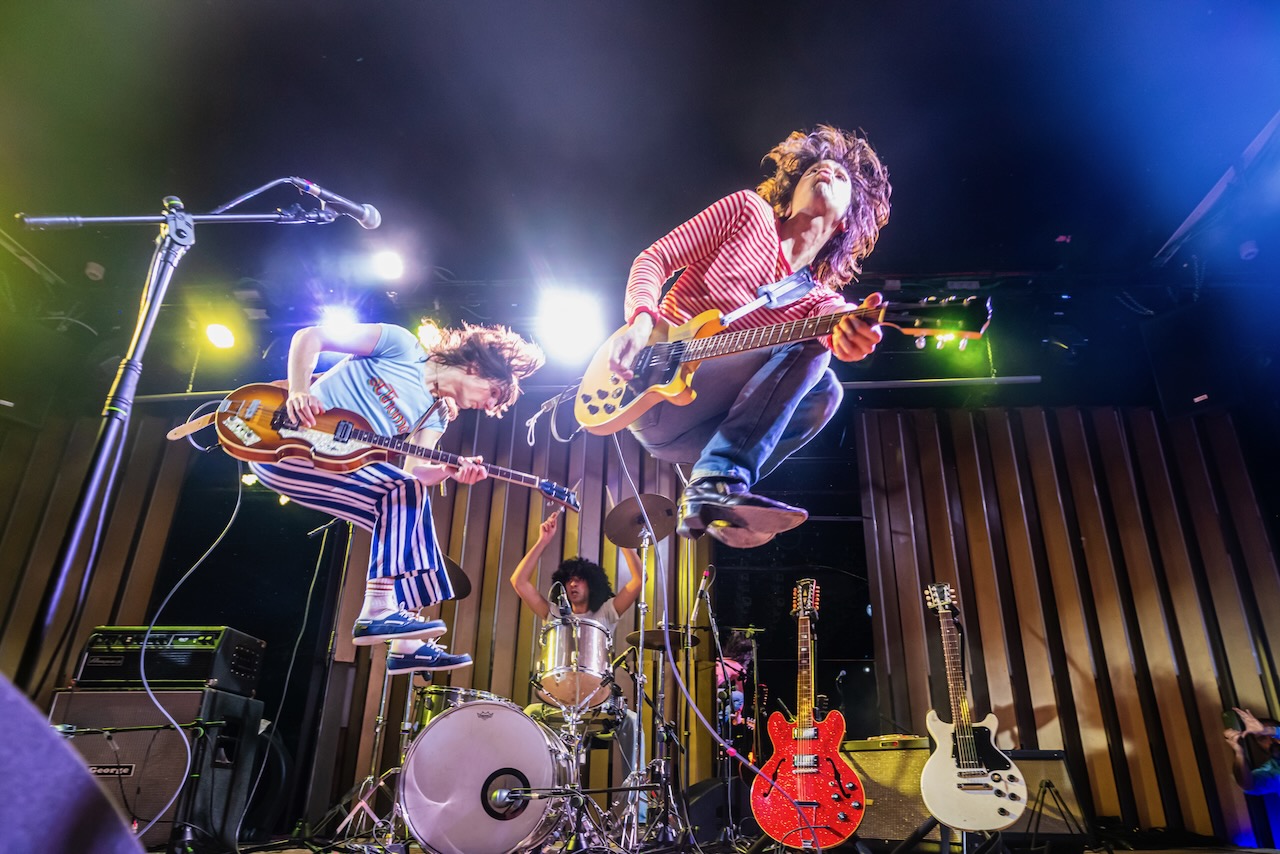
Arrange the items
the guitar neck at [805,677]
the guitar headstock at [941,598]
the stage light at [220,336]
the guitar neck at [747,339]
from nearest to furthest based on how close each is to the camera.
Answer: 1. the guitar neck at [747,339]
2. the guitar neck at [805,677]
3. the guitar headstock at [941,598]
4. the stage light at [220,336]

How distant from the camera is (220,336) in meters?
5.57

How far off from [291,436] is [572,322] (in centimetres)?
270

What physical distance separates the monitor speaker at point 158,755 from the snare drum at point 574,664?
1.64 metres

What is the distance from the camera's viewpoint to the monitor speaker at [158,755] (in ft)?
11.6

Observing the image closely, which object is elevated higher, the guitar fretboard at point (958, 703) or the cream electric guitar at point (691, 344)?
the cream electric guitar at point (691, 344)

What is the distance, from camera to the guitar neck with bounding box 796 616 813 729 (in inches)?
173

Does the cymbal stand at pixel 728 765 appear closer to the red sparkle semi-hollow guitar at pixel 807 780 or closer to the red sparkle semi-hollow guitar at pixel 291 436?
the red sparkle semi-hollow guitar at pixel 807 780

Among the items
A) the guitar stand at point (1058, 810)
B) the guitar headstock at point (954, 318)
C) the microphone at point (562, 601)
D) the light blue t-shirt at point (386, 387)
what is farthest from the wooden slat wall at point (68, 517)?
the guitar stand at point (1058, 810)

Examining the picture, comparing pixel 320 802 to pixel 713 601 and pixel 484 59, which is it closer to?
pixel 713 601

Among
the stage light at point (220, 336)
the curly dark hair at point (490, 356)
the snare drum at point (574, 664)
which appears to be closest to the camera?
the curly dark hair at point (490, 356)

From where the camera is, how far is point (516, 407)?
648 centimetres

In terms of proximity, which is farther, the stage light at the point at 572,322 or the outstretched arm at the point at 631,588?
the stage light at the point at 572,322

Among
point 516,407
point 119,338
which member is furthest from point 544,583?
point 119,338

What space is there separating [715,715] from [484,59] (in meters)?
4.45
